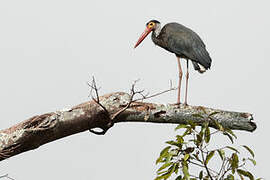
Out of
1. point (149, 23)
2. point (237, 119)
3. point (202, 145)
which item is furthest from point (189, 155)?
point (149, 23)

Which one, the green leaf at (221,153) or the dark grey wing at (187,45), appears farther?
the dark grey wing at (187,45)

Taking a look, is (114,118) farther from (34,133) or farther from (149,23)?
(149,23)

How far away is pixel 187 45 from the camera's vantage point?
5.25 meters

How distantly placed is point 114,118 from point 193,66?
5.31ft

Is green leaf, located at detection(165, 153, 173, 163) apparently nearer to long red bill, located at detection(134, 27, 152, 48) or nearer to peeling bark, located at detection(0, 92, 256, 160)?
peeling bark, located at detection(0, 92, 256, 160)

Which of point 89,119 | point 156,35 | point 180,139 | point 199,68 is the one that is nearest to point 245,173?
point 180,139

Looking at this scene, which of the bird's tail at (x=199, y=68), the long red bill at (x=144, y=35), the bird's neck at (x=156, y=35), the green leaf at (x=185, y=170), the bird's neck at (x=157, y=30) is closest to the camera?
the green leaf at (x=185, y=170)

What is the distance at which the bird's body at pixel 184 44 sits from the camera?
5113mm

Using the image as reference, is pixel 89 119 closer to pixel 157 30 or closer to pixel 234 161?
pixel 234 161

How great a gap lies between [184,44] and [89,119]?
1.88 metres

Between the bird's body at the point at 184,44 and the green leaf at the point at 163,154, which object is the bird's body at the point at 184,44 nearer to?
the bird's body at the point at 184,44

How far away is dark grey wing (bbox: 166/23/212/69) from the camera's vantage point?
5.12 m

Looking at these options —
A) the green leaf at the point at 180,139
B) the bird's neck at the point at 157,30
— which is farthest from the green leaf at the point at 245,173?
the bird's neck at the point at 157,30

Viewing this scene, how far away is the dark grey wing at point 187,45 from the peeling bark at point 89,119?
112 centimetres
